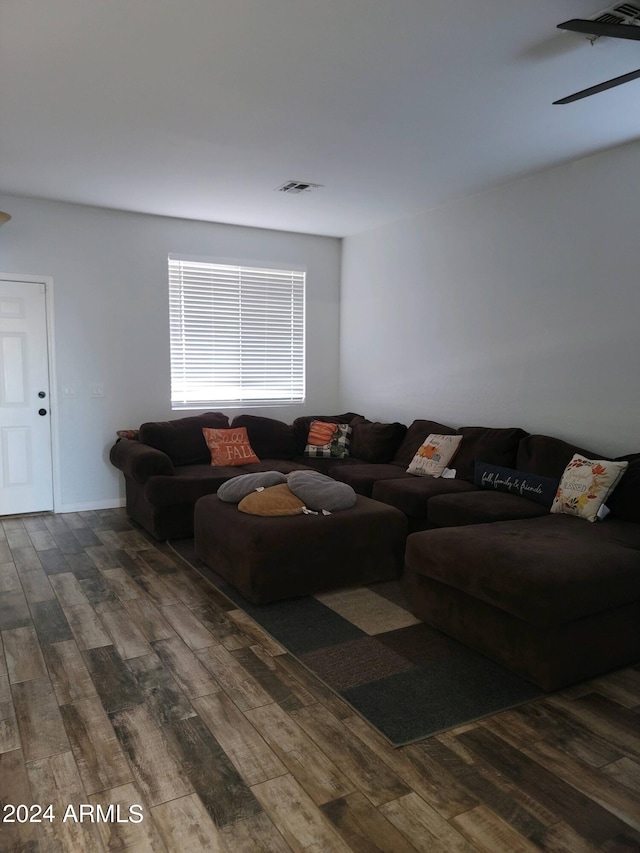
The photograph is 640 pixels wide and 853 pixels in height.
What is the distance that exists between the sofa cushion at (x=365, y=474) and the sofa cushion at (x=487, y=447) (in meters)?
0.41

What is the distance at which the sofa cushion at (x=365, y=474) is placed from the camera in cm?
497

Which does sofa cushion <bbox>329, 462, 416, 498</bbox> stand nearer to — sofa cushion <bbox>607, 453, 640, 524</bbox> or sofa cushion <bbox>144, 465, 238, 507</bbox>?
sofa cushion <bbox>144, 465, 238, 507</bbox>

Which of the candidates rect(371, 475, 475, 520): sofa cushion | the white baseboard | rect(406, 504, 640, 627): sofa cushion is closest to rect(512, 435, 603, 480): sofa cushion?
rect(371, 475, 475, 520): sofa cushion

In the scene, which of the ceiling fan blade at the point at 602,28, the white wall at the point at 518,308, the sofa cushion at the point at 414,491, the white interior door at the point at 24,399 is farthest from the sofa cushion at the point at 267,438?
the ceiling fan blade at the point at 602,28

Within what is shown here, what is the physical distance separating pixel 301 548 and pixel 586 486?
5.60 ft

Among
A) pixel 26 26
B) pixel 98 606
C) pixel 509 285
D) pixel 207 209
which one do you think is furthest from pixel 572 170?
pixel 98 606

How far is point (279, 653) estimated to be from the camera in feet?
9.83

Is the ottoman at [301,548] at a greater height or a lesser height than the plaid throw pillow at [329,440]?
lesser

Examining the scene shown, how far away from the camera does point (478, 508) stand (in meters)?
3.93

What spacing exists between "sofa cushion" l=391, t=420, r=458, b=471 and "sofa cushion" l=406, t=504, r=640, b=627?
2013 millimetres

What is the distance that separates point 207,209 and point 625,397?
3744 mm

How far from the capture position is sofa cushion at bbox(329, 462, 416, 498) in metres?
4.97

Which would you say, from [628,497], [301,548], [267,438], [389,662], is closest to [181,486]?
[267,438]

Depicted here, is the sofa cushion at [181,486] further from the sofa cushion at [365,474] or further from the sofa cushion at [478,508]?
the sofa cushion at [478,508]
